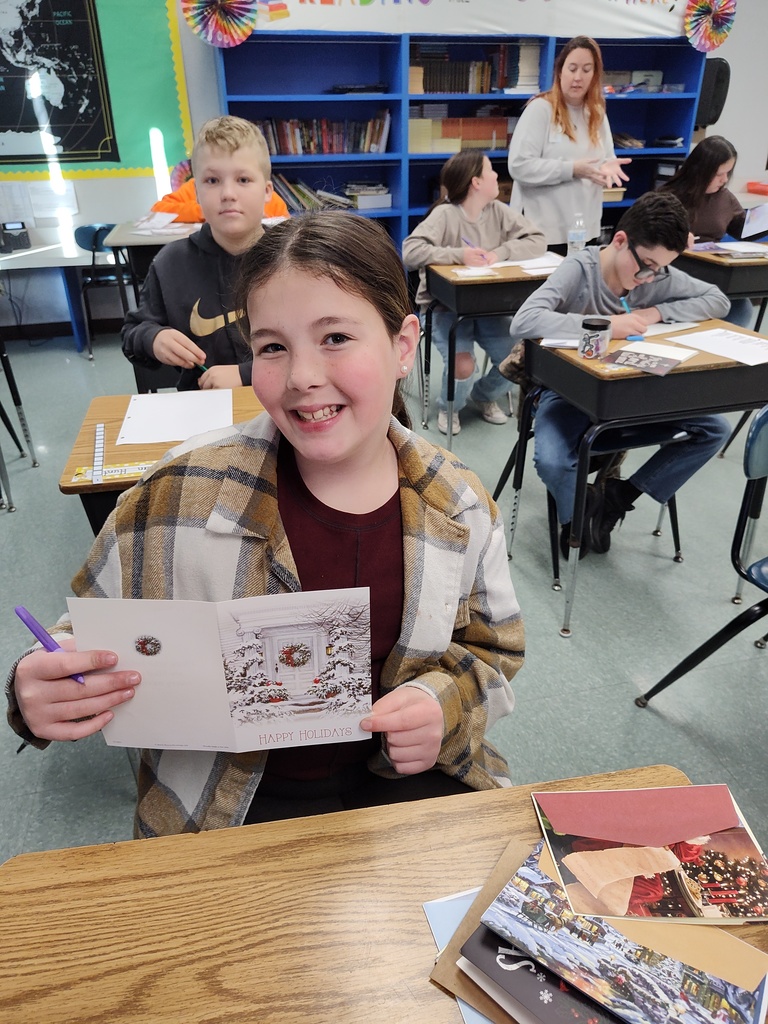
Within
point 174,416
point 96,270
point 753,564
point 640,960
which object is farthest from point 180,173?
point 640,960

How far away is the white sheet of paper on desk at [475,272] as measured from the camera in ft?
10.1

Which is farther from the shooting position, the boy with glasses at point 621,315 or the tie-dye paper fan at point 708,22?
the tie-dye paper fan at point 708,22

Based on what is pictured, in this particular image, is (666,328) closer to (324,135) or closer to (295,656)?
(295,656)

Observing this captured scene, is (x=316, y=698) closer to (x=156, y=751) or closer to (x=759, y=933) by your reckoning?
(x=156, y=751)

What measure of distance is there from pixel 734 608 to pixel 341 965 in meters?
2.05

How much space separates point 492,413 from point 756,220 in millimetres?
1846

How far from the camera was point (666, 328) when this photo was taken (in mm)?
2377

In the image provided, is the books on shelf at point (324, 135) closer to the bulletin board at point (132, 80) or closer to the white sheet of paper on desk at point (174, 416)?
the bulletin board at point (132, 80)

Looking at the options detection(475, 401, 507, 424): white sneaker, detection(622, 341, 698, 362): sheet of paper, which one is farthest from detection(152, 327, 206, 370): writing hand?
detection(475, 401, 507, 424): white sneaker

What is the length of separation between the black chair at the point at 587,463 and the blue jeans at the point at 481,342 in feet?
3.26

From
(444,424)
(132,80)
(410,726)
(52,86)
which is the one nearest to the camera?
(410,726)

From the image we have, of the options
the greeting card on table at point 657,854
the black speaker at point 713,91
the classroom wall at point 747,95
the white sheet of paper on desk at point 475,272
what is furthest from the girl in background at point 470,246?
the classroom wall at point 747,95

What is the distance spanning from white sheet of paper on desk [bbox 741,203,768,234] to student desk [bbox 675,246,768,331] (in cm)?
47

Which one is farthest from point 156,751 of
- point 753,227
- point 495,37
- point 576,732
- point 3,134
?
point 495,37
